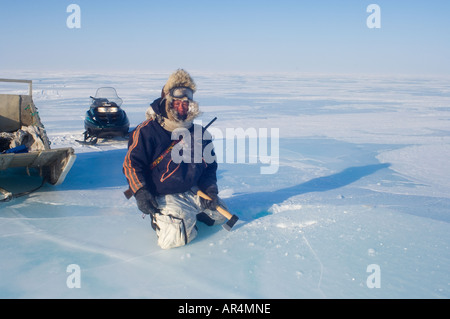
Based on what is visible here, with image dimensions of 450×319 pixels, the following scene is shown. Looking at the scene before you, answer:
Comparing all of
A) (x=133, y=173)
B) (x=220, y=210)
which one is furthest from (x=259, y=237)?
(x=133, y=173)

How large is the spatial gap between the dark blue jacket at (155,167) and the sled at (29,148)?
1135 millimetres

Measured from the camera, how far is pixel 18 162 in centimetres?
330

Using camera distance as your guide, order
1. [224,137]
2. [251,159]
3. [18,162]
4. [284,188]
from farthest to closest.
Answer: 1. [224,137]
2. [251,159]
3. [284,188]
4. [18,162]

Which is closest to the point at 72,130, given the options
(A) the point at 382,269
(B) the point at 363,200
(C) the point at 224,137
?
(C) the point at 224,137

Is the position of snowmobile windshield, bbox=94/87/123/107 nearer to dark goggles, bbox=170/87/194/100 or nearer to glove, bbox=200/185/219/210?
dark goggles, bbox=170/87/194/100

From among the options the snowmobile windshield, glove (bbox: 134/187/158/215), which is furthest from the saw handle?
the snowmobile windshield

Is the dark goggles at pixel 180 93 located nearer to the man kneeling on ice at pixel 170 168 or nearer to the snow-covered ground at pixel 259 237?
the man kneeling on ice at pixel 170 168

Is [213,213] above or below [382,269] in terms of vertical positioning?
above

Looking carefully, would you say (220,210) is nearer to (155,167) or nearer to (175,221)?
(175,221)

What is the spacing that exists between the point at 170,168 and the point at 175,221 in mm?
387

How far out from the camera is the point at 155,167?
2.66m

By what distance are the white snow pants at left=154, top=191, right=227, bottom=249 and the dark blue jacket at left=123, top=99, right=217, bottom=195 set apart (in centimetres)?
8

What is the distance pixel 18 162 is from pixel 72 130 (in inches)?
150

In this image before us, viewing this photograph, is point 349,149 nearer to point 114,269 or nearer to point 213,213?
point 213,213
